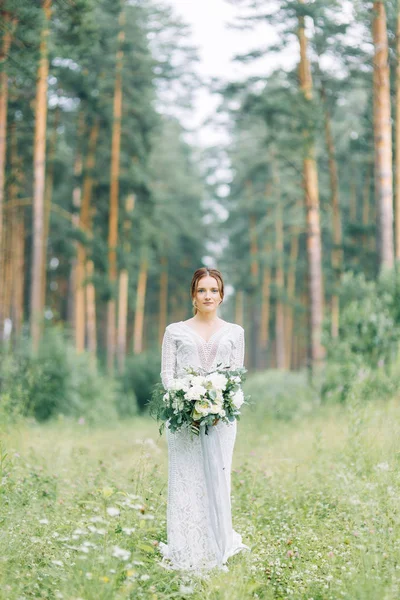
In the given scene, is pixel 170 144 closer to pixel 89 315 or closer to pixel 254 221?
pixel 254 221

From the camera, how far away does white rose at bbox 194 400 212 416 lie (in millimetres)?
4926

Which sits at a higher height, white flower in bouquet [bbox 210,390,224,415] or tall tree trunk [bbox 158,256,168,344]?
tall tree trunk [bbox 158,256,168,344]

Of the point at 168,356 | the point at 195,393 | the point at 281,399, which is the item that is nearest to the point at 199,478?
the point at 195,393

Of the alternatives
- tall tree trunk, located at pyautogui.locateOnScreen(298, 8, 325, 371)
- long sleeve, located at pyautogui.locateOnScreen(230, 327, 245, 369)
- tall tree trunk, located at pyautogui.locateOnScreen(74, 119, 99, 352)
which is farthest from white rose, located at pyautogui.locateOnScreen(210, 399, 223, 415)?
tall tree trunk, located at pyautogui.locateOnScreen(74, 119, 99, 352)

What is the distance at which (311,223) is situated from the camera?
16578mm

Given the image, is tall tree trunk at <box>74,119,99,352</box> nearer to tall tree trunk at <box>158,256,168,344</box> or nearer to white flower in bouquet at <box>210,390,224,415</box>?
tall tree trunk at <box>158,256,168,344</box>

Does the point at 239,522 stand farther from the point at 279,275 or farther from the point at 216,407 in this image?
the point at 279,275

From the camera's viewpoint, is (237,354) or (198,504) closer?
(198,504)

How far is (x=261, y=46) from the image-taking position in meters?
15.6

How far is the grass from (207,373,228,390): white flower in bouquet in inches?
38.3

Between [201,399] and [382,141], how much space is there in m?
10.5

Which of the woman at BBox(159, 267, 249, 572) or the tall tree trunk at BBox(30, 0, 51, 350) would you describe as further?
the tall tree trunk at BBox(30, 0, 51, 350)

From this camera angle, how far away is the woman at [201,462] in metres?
5.18

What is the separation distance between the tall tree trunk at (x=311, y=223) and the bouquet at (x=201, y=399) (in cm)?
1055
